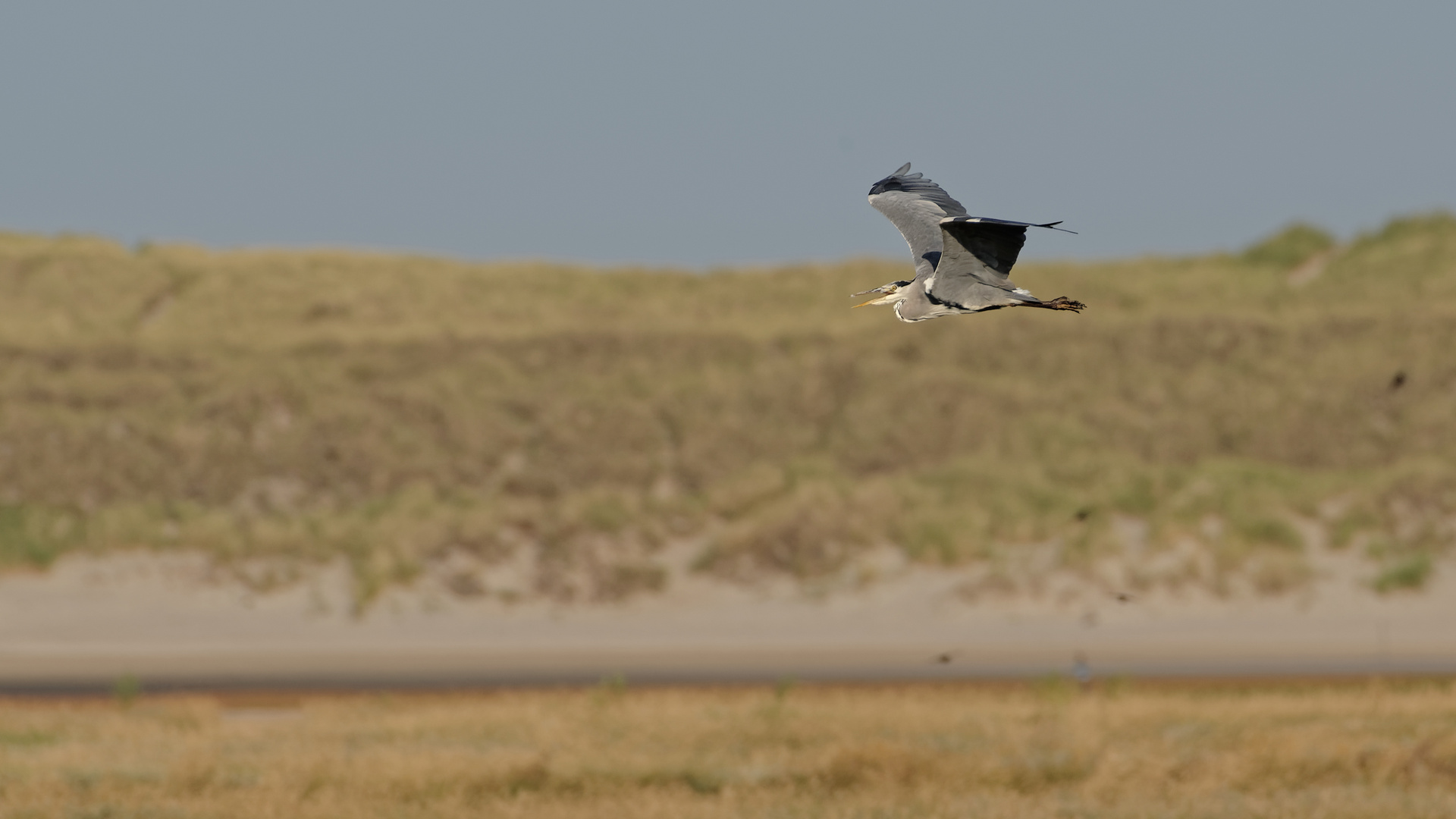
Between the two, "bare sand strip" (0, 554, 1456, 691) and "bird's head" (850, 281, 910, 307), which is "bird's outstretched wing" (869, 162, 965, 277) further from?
"bare sand strip" (0, 554, 1456, 691)

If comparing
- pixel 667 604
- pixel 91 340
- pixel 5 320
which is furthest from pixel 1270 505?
pixel 5 320

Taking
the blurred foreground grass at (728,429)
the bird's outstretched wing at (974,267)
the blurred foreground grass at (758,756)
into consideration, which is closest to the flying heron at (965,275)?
the bird's outstretched wing at (974,267)

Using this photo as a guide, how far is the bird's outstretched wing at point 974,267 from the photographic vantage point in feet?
31.0

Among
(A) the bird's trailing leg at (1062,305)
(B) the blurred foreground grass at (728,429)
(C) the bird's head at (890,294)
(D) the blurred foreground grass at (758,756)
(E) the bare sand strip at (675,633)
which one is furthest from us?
(B) the blurred foreground grass at (728,429)

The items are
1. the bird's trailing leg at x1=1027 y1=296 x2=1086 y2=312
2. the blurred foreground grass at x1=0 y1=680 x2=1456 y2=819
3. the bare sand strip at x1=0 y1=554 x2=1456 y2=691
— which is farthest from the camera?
the bare sand strip at x1=0 y1=554 x2=1456 y2=691

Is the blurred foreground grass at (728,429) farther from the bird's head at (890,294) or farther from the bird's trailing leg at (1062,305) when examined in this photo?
the bird's trailing leg at (1062,305)

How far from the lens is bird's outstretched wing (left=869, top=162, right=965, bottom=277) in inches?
442

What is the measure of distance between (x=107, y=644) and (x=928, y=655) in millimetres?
18792

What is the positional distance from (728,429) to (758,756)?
32424mm

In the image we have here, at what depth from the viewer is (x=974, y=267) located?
32.4 ft

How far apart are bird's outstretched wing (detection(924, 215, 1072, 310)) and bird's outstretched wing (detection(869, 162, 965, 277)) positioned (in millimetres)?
830

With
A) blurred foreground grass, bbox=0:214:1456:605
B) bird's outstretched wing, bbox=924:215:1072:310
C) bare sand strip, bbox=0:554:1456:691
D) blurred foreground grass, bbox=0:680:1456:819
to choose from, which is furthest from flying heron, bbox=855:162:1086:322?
blurred foreground grass, bbox=0:214:1456:605

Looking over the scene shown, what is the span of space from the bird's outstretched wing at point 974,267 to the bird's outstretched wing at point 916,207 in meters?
0.83

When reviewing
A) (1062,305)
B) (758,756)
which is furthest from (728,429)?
(1062,305)
